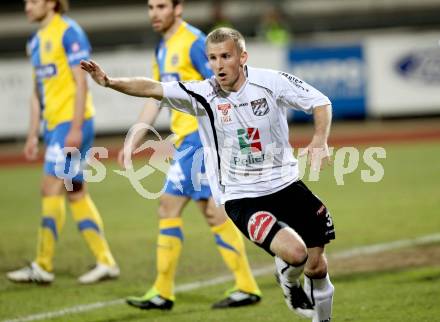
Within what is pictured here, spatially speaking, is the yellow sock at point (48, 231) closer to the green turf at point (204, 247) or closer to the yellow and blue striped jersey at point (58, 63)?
the green turf at point (204, 247)

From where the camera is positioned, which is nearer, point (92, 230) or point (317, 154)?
point (317, 154)

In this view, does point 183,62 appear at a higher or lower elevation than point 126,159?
higher

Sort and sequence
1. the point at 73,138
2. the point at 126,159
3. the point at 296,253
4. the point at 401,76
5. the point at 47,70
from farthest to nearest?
the point at 401,76
the point at 47,70
the point at 73,138
the point at 126,159
the point at 296,253

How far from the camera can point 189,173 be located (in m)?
6.70

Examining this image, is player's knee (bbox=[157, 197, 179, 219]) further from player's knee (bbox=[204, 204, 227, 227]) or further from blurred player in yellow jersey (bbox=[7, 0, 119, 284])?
blurred player in yellow jersey (bbox=[7, 0, 119, 284])

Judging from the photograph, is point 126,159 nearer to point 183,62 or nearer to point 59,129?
point 183,62

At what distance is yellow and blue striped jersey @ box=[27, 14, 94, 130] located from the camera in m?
7.64

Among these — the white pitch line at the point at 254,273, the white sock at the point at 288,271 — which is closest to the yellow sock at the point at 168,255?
the white pitch line at the point at 254,273

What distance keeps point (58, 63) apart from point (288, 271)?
3124mm

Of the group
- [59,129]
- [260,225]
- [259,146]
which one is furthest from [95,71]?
[59,129]

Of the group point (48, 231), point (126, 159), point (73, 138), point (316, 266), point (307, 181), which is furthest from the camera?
point (307, 181)

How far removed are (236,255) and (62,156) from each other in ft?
5.44

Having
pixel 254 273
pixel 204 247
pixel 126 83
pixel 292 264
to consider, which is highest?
pixel 126 83

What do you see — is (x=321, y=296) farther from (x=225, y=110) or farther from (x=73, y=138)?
(x=73, y=138)
